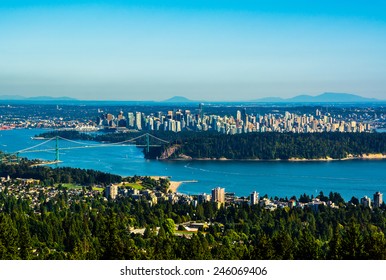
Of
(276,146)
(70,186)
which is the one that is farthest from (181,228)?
(276,146)

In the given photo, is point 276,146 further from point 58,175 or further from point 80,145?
point 58,175

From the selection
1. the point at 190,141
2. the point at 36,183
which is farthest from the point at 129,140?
the point at 36,183

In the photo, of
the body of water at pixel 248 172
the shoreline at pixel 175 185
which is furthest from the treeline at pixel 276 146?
the shoreline at pixel 175 185

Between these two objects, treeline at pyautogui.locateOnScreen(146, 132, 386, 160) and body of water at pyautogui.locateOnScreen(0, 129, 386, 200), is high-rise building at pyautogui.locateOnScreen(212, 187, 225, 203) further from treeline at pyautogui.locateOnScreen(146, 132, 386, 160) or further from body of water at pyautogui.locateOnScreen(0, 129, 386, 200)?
treeline at pyautogui.locateOnScreen(146, 132, 386, 160)

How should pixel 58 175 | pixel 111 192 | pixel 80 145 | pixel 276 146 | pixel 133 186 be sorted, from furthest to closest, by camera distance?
pixel 80 145, pixel 276 146, pixel 58 175, pixel 133 186, pixel 111 192

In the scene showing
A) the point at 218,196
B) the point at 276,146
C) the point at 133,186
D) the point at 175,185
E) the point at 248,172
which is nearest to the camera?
the point at 218,196

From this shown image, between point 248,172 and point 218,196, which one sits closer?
point 218,196
